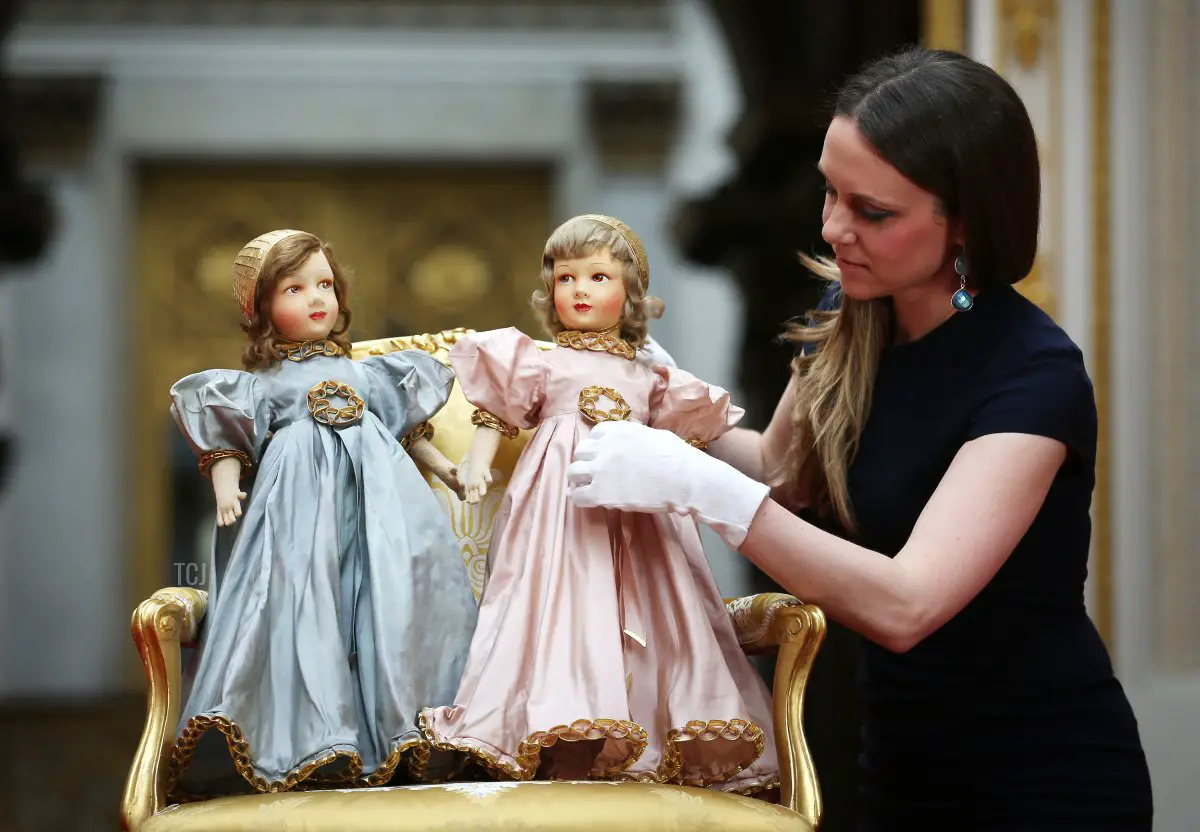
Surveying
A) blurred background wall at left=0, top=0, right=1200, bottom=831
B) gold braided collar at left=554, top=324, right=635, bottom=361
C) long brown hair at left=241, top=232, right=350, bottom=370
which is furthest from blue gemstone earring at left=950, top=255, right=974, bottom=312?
blurred background wall at left=0, top=0, right=1200, bottom=831

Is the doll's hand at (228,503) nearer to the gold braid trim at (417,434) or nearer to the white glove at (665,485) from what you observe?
the gold braid trim at (417,434)

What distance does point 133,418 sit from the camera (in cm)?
738

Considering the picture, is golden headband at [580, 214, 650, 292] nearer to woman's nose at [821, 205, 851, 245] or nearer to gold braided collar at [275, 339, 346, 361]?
woman's nose at [821, 205, 851, 245]

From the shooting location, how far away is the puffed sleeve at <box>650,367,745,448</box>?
1951 mm

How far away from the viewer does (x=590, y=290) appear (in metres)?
1.92

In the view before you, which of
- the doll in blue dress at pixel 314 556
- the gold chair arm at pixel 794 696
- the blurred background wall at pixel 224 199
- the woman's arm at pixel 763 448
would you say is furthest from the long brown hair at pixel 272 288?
the blurred background wall at pixel 224 199

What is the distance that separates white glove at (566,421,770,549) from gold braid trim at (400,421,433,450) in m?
0.37

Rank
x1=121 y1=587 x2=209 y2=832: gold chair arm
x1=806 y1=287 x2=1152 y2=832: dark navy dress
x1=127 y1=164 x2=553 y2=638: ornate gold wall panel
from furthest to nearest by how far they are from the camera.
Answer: x1=127 y1=164 x2=553 y2=638: ornate gold wall panel, x1=806 y1=287 x2=1152 y2=832: dark navy dress, x1=121 y1=587 x2=209 y2=832: gold chair arm

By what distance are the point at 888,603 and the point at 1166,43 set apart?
297 cm

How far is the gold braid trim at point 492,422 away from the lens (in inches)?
75.5

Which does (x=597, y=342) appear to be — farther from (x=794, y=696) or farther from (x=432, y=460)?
(x=794, y=696)

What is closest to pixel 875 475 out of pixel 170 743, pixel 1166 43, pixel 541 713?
pixel 541 713

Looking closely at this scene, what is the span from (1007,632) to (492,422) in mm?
743

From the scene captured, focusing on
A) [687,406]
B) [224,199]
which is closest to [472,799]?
[687,406]
